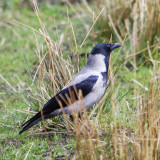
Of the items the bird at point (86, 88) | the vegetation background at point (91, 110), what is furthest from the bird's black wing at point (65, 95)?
the vegetation background at point (91, 110)

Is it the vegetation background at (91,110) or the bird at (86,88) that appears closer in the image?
the vegetation background at (91,110)

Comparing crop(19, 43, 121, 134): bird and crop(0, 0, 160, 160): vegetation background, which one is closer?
crop(0, 0, 160, 160): vegetation background

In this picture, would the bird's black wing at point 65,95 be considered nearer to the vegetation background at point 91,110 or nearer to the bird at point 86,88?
the bird at point 86,88

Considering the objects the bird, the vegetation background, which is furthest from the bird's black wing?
the vegetation background

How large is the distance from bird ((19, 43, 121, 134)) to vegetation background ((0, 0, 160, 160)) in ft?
0.48

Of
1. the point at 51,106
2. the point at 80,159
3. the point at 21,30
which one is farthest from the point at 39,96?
the point at 21,30

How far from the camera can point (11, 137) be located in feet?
13.3

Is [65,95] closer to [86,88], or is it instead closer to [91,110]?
[86,88]

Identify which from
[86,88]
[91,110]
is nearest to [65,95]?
[86,88]

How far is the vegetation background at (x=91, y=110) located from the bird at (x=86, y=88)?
0.15 metres

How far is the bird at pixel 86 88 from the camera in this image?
3832mm

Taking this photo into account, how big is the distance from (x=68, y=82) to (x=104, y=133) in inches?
34.8

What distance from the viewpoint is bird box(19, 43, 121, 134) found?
383cm

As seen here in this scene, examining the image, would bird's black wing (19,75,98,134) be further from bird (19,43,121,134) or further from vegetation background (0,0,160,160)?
vegetation background (0,0,160,160)
